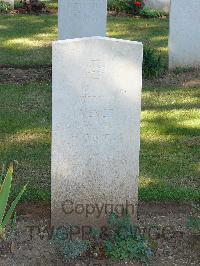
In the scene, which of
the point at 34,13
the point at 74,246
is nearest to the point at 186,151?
the point at 74,246

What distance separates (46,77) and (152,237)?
4624mm

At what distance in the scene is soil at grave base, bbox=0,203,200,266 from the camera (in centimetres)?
404

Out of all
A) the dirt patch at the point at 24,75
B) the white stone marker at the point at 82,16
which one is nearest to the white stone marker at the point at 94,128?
the dirt patch at the point at 24,75

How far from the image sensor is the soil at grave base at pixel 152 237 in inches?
159

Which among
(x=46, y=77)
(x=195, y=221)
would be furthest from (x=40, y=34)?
(x=195, y=221)

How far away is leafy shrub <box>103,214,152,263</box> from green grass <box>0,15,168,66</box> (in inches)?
214

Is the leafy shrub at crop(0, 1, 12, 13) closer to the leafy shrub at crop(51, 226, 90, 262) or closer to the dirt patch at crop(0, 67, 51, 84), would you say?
the dirt patch at crop(0, 67, 51, 84)

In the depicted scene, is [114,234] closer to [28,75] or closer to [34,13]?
[28,75]

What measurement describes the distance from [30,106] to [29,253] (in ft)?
11.3

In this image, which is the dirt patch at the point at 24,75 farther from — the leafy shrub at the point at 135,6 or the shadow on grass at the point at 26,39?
the leafy shrub at the point at 135,6

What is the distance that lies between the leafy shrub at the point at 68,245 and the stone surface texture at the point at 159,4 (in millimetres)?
10482

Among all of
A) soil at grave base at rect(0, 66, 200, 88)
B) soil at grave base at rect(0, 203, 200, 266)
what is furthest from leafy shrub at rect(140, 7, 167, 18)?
soil at grave base at rect(0, 203, 200, 266)

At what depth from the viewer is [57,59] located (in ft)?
13.2

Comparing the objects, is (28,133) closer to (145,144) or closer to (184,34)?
(145,144)
